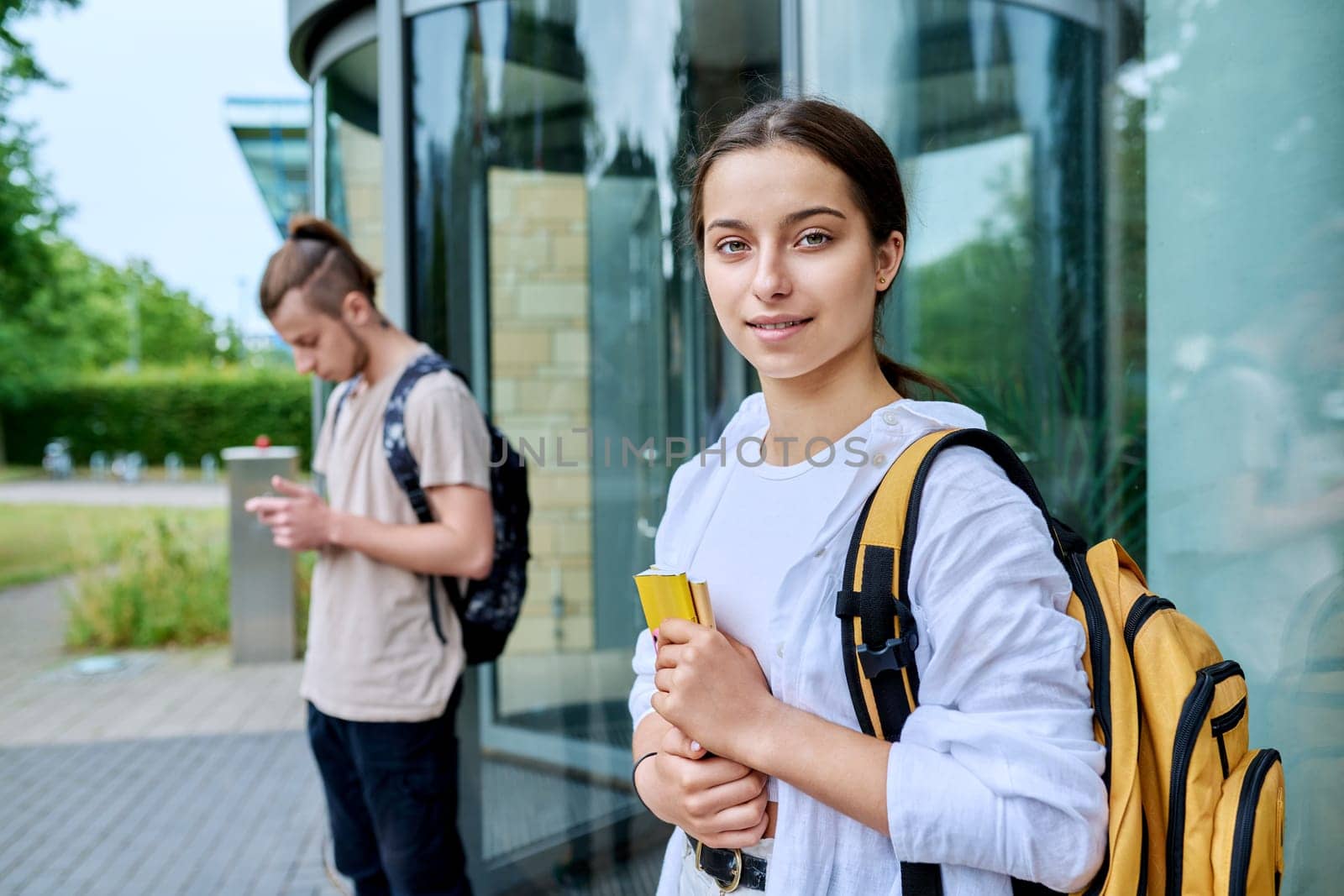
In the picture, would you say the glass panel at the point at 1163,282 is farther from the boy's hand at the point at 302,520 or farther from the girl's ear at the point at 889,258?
the boy's hand at the point at 302,520

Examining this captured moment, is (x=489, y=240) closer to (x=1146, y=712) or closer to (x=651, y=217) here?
(x=651, y=217)

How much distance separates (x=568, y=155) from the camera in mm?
3285

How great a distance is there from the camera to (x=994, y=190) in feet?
8.98

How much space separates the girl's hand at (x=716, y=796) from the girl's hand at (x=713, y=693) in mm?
28

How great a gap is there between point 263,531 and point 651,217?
480 cm

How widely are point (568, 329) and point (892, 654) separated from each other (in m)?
2.57

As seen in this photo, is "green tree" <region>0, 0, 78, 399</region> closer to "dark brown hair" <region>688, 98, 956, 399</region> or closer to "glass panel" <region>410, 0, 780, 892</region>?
"glass panel" <region>410, 0, 780, 892</region>

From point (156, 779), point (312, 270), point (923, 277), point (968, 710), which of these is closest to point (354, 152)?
point (312, 270)

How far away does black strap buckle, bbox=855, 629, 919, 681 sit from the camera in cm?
94

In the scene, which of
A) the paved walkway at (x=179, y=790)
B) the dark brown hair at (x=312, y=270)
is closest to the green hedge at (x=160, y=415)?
the paved walkway at (x=179, y=790)

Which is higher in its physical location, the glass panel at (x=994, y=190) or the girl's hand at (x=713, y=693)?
the glass panel at (x=994, y=190)

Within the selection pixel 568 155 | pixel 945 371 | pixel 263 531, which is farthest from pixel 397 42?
pixel 263 531

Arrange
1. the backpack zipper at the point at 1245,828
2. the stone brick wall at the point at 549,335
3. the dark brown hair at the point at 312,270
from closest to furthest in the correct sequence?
the backpack zipper at the point at 1245,828 < the dark brown hair at the point at 312,270 < the stone brick wall at the point at 549,335

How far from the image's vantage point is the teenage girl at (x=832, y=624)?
89 cm
